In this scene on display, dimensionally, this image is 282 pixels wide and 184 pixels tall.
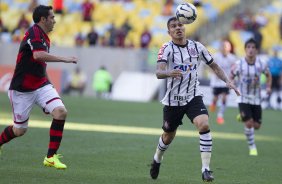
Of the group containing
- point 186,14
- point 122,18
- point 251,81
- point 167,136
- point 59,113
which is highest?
point 186,14

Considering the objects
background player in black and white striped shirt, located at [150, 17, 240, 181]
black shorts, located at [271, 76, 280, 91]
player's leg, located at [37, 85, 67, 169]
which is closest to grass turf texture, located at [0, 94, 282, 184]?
player's leg, located at [37, 85, 67, 169]

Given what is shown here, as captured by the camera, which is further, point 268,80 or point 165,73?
point 268,80

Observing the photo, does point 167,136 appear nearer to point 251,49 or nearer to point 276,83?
point 251,49

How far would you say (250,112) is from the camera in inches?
669

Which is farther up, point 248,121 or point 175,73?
point 175,73

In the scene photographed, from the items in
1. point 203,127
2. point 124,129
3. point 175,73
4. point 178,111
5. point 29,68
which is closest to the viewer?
point 175,73

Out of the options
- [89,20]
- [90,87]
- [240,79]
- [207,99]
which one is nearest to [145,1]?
[89,20]

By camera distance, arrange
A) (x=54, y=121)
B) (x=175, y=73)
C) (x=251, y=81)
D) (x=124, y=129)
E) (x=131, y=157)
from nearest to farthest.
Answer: (x=175, y=73) < (x=54, y=121) < (x=131, y=157) < (x=251, y=81) < (x=124, y=129)

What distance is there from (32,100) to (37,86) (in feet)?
0.77

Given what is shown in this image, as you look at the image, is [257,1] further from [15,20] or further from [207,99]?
[15,20]

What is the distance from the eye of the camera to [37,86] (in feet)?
39.3

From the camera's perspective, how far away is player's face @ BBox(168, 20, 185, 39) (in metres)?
11.5

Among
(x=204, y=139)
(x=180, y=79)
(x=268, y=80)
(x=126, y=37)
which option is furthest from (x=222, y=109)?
(x=126, y=37)

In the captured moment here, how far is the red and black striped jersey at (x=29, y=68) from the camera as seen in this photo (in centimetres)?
1186
